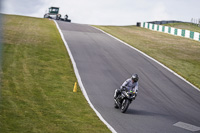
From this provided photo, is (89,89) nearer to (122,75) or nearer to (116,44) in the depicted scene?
(122,75)

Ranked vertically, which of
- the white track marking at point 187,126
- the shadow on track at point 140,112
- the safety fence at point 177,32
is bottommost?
the white track marking at point 187,126

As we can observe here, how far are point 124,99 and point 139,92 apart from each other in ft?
14.9

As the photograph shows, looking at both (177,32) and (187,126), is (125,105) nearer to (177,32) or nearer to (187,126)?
(187,126)

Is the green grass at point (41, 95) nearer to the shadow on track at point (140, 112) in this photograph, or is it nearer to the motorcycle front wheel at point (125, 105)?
the motorcycle front wheel at point (125, 105)

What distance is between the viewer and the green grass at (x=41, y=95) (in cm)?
1015

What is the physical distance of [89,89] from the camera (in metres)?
17.3

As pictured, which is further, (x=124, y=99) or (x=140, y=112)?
(x=140, y=112)

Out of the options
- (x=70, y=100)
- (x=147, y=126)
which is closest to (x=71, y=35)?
(x=70, y=100)

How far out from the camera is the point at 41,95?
47.8 feet

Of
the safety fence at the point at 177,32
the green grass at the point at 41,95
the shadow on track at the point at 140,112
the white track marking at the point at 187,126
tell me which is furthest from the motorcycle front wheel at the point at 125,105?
the safety fence at the point at 177,32

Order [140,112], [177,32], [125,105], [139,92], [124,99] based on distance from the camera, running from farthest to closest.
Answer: [177,32] < [139,92] < [140,112] < [124,99] < [125,105]

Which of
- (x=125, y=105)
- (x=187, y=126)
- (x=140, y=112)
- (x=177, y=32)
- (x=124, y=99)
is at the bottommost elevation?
(x=187, y=126)

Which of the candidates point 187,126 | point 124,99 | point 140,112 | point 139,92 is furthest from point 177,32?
point 187,126

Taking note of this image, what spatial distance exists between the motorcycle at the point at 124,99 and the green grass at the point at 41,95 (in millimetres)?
1424
